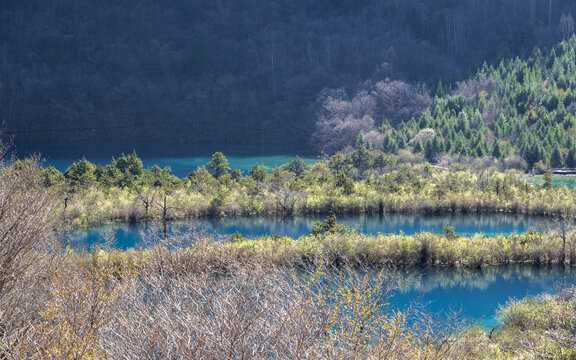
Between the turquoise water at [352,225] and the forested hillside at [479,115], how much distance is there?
27.2 meters

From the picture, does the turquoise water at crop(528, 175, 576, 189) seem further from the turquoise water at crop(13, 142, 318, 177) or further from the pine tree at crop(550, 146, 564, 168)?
the turquoise water at crop(13, 142, 318, 177)

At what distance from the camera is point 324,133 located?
373 feet

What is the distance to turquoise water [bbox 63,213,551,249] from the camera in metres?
46.2

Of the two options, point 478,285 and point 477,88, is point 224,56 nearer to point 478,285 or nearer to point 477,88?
point 477,88

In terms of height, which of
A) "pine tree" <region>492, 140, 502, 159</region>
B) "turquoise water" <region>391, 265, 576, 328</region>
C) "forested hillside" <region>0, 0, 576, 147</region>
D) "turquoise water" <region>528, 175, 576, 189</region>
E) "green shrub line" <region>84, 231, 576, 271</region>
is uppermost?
"forested hillside" <region>0, 0, 576, 147</region>

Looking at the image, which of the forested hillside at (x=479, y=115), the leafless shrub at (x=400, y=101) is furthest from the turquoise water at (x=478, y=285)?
the leafless shrub at (x=400, y=101)

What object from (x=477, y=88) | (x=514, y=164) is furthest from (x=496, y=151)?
(x=477, y=88)

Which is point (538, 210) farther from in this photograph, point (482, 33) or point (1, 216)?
point (482, 33)

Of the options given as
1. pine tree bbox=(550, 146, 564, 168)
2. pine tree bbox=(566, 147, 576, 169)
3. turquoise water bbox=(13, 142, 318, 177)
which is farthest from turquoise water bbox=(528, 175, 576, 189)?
turquoise water bbox=(13, 142, 318, 177)

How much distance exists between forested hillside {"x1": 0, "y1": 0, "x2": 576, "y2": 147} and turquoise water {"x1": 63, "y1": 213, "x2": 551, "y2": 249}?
71.7 metres

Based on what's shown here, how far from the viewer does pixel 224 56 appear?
15838cm

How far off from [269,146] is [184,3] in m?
72.6

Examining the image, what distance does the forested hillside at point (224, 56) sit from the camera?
13512 centimetres

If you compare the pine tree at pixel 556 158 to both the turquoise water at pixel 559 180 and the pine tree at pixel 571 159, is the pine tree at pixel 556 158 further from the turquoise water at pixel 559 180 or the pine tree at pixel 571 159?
the turquoise water at pixel 559 180
